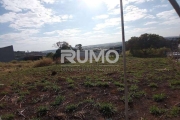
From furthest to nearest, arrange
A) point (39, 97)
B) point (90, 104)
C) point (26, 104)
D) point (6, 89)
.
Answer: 1. point (6, 89)
2. point (39, 97)
3. point (26, 104)
4. point (90, 104)

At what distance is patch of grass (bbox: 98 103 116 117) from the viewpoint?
3314 millimetres

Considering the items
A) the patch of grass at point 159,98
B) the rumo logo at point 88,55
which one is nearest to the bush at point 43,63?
the rumo logo at point 88,55

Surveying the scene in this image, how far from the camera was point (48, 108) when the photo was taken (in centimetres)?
366

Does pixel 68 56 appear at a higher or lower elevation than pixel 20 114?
higher

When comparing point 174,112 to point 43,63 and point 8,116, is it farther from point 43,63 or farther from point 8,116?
point 43,63

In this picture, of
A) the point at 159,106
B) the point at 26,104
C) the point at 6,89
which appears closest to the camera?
the point at 159,106

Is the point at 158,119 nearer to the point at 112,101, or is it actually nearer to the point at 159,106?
the point at 159,106

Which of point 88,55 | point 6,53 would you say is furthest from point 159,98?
point 6,53

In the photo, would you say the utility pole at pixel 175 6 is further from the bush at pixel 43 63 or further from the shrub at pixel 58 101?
the bush at pixel 43 63

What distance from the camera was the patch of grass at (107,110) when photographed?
3.31m

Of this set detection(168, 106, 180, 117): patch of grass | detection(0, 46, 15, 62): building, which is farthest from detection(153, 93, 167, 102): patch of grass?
detection(0, 46, 15, 62): building

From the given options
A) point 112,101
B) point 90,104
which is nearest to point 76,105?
point 90,104

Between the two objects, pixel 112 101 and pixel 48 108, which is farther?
pixel 112 101

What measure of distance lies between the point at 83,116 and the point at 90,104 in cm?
53
